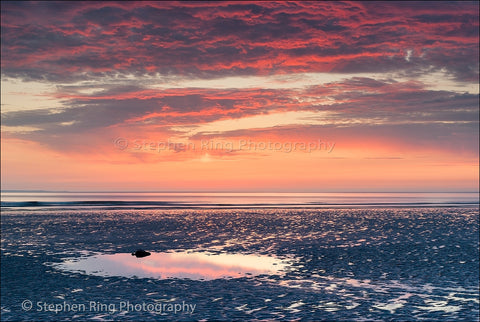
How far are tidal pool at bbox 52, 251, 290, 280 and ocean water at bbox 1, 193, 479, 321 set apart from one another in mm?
41

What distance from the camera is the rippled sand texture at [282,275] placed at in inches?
509

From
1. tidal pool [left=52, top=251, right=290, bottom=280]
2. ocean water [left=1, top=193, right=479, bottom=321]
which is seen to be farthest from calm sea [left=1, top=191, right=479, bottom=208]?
tidal pool [left=52, top=251, right=290, bottom=280]

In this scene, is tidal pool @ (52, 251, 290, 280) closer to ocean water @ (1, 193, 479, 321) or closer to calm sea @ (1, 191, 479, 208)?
ocean water @ (1, 193, 479, 321)

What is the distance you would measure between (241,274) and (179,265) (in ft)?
10.4

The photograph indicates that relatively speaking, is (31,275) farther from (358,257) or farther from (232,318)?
(358,257)

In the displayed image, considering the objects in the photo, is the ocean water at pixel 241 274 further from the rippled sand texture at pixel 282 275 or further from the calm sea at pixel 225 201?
the calm sea at pixel 225 201

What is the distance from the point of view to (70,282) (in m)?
16.6

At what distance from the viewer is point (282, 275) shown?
17641 millimetres

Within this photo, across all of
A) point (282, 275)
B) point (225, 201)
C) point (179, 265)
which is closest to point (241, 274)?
point (282, 275)

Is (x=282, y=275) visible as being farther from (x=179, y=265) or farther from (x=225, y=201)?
(x=225, y=201)

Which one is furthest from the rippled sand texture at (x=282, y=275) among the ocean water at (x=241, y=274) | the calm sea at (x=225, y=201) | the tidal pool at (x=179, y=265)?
the calm sea at (x=225, y=201)

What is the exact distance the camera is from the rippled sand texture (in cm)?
1294

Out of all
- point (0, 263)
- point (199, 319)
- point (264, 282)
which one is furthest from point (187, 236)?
point (199, 319)

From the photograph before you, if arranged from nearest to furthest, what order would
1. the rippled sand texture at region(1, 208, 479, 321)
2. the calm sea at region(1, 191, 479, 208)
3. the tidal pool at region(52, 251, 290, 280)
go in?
the rippled sand texture at region(1, 208, 479, 321) → the tidal pool at region(52, 251, 290, 280) → the calm sea at region(1, 191, 479, 208)
